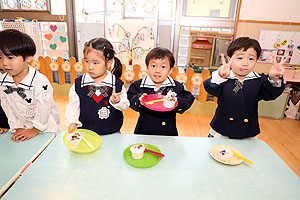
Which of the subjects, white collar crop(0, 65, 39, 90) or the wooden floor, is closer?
white collar crop(0, 65, 39, 90)

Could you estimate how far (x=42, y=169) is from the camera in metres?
0.94

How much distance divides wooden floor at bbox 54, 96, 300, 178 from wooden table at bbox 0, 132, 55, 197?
148 cm

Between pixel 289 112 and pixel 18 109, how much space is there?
3900 millimetres

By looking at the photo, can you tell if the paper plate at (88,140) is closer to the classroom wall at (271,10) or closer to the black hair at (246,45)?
the black hair at (246,45)

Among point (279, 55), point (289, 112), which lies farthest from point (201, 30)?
point (289, 112)

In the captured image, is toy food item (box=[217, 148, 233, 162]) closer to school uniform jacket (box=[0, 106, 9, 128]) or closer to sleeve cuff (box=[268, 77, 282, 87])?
sleeve cuff (box=[268, 77, 282, 87])

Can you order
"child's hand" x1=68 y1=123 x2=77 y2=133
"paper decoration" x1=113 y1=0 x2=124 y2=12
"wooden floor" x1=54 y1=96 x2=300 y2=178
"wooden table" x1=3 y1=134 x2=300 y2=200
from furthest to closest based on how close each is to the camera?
"paper decoration" x1=113 y1=0 x2=124 y2=12, "wooden floor" x1=54 y1=96 x2=300 y2=178, "child's hand" x1=68 y1=123 x2=77 y2=133, "wooden table" x1=3 y1=134 x2=300 y2=200

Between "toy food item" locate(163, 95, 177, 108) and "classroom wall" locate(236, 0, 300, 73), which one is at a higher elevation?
"classroom wall" locate(236, 0, 300, 73)

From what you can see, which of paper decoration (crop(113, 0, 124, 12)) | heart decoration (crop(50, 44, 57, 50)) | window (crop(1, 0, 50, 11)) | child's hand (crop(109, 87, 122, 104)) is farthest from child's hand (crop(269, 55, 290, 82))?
window (crop(1, 0, 50, 11))

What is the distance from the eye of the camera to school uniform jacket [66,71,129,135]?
1358mm

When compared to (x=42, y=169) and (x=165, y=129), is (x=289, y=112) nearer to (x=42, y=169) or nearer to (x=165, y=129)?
(x=165, y=129)

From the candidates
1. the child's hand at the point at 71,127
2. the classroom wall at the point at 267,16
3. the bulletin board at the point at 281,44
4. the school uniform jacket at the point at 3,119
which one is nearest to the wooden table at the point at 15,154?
the child's hand at the point at 71,127

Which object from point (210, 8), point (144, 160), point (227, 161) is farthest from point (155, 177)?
point (210, 8)

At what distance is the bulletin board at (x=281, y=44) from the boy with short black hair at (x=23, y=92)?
369 centimetres
